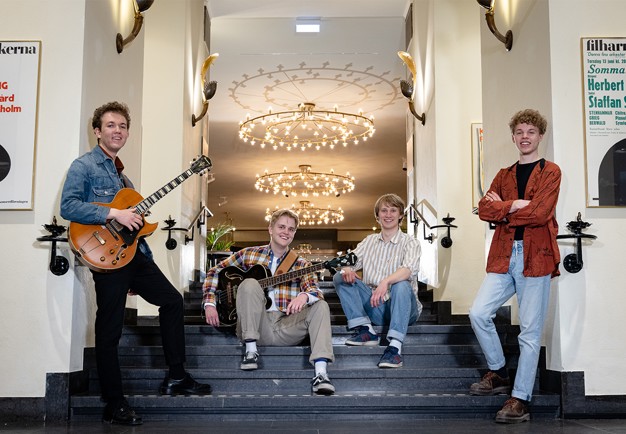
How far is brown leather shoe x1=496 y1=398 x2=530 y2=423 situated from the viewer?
3336mm

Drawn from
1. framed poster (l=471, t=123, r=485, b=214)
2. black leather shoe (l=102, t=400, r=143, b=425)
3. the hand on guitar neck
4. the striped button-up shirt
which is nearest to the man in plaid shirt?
the striped button-up shirt

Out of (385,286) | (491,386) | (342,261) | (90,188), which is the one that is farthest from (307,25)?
(491,386)

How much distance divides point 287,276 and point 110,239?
1.05 meters

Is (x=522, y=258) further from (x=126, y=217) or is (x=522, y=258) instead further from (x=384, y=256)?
(x=126, y=217)

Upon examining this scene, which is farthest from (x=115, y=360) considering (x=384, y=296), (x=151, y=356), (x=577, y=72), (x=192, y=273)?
(x=192, y=273)

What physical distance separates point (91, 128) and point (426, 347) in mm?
2213

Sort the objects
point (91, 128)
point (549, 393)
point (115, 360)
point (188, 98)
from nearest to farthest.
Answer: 1. point (115, 360)
2. point (549, 393)
3. point (91, 128)
4. point (188, 98)

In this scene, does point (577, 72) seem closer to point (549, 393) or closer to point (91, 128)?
point (549, 393)

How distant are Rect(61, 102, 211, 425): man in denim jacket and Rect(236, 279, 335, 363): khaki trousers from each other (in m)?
0.36

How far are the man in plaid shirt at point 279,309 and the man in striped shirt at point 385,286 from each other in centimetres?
33

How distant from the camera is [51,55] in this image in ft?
A: 12.4

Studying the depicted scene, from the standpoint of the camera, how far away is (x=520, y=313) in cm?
346

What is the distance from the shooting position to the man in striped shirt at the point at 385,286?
3.99 metres

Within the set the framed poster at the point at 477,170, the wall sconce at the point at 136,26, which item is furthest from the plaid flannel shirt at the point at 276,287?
the framed poster at the point at 477,170
